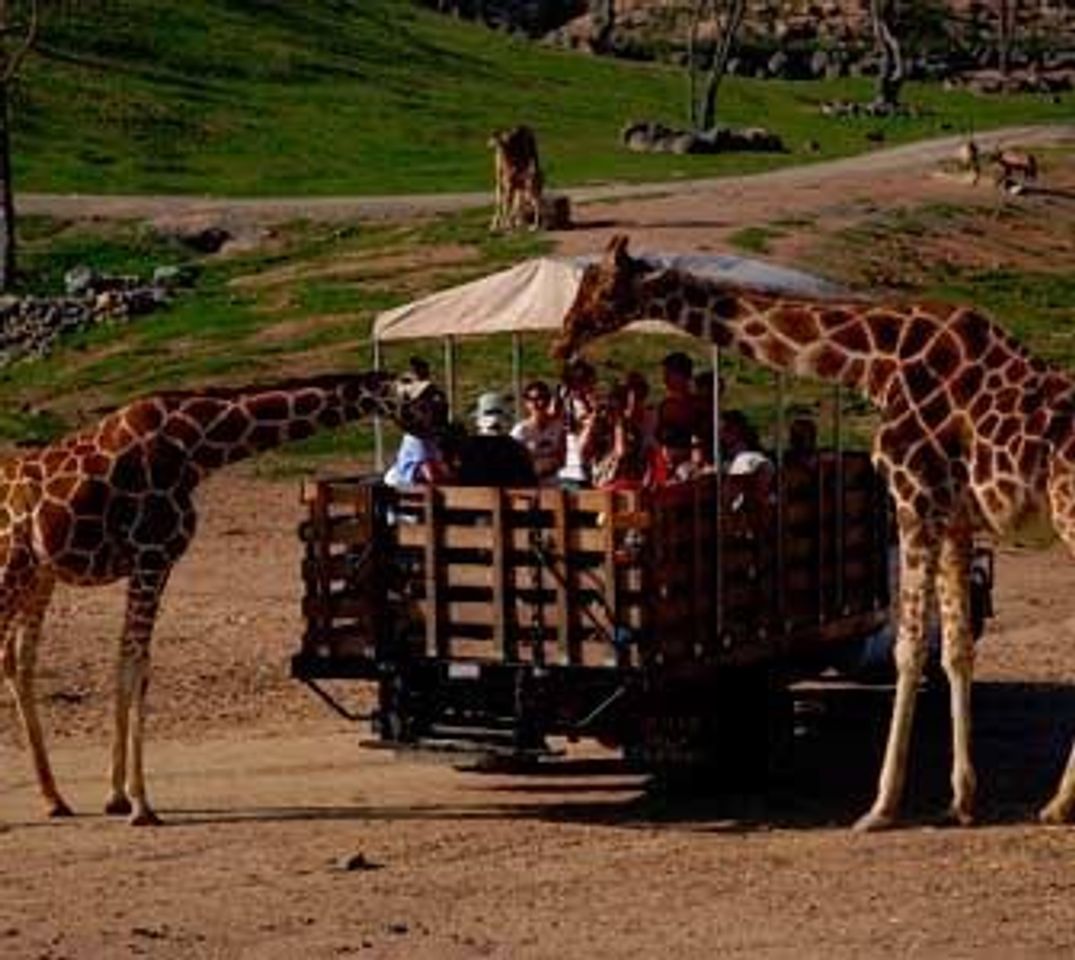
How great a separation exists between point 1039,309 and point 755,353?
22925 mm

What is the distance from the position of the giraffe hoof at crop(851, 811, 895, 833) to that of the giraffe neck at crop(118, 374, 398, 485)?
3511 mm

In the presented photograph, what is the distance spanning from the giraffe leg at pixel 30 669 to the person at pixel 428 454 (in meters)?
2.11

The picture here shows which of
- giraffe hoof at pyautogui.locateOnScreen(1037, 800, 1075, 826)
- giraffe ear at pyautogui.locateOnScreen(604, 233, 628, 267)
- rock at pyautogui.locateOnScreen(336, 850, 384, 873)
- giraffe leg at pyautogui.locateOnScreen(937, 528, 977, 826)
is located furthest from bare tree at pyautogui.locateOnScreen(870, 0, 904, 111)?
rock at pyautogui.locateOnScreen(336, 850, 384, 873)

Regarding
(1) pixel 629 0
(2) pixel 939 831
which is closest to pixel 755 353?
(2) pixel 939 831

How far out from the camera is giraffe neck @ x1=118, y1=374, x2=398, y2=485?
694 inches

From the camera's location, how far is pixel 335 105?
218 ft

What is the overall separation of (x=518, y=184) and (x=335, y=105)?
24.8 m

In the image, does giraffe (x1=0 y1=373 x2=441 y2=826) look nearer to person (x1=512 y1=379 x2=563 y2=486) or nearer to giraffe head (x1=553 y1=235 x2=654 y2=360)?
giraffe head (x1=553 y1=235 x2=654 y2=360)

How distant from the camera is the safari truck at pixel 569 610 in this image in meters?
A: 16.7

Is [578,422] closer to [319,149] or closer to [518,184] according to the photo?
[518,184]

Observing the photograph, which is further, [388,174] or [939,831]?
[388,174]

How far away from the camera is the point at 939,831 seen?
16656 millimetres

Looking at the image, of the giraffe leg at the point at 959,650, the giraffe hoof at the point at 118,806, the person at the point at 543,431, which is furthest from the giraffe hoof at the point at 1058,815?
the giraffe hoof at the point at 118,806

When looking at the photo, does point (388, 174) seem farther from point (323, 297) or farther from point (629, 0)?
point (629, 0)
